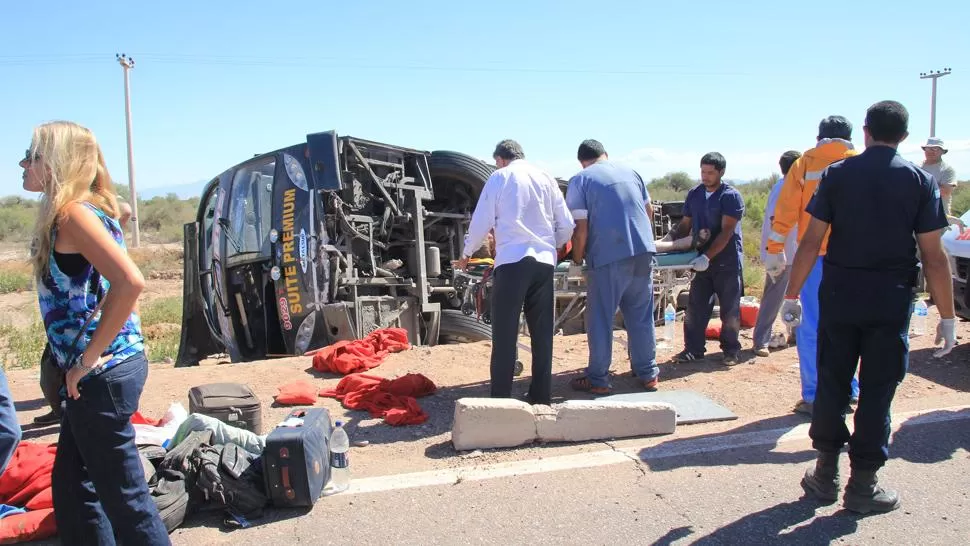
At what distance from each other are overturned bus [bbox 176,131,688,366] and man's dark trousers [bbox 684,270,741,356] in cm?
109

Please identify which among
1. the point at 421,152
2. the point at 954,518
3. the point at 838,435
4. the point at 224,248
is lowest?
the point at 954,518

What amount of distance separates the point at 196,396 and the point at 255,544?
4.78 feet

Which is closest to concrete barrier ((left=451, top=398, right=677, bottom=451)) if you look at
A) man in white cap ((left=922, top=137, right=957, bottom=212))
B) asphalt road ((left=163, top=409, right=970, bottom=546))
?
asphalt road ((left=163, top=409, right=970, bottom=546))

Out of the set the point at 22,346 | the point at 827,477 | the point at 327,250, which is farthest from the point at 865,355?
the point at 22,346

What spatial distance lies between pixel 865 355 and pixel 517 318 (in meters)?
2.08

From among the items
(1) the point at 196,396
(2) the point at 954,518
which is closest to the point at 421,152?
(1) the point at 196,396

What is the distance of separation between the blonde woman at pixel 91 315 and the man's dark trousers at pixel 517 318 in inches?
96.4

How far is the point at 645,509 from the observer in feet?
10.8

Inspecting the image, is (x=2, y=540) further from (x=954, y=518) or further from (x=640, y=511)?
(x=954, y=518)

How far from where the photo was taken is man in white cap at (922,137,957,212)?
7.24m

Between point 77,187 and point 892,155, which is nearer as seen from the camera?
point 77,187

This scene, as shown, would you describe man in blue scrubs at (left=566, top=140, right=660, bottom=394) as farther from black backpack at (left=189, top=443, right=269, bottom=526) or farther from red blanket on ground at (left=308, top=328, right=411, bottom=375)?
black backpack at (left=189, top=443, right=269, bottom=526)

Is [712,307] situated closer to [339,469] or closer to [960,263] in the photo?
[960,263]

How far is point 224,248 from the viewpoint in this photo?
7.86 metres
